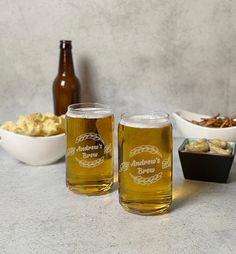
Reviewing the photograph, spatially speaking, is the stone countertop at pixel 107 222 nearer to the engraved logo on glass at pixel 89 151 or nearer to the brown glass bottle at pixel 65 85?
the engraved logo on glass at pixel 89 151

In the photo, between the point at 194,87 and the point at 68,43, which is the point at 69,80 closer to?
the point at 68,43

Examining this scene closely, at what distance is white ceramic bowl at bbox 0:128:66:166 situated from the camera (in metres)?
0.95

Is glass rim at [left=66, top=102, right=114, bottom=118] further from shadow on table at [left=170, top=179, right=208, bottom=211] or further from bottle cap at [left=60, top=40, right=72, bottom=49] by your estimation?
bottle cap at [left=60, top=40, right=72, bottom=49]

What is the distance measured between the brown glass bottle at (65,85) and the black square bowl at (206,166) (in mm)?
403

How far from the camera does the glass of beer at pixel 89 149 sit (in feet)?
2.57

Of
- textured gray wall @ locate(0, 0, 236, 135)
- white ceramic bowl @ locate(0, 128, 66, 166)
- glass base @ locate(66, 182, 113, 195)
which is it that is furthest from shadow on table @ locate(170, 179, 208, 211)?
textured gray wall @ locate(0, 0, 236, 135)

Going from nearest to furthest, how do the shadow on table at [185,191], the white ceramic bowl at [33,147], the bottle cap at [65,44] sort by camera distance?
the shadow on table at [185,191] → the white ceramic bowl at [33,147] → the bottle cap at [65,44]

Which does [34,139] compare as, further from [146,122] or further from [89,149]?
[146,122]

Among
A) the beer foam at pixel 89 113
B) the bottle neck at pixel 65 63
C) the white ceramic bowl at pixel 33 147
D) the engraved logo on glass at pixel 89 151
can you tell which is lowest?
the white ceramic bowl at pixel 33 147

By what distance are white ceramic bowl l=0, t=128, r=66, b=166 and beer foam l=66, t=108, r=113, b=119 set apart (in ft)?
0.60

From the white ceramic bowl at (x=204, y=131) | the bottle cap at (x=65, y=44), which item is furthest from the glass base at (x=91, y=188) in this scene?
the bottle cap at (x=65, y=44)

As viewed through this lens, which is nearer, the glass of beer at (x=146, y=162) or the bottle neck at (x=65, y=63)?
the glass of beer at (x=146, y=162)

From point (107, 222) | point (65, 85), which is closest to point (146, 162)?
point (107, 222)

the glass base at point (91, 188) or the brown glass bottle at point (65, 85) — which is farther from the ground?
the brown glass bottle at point (65, 85)
